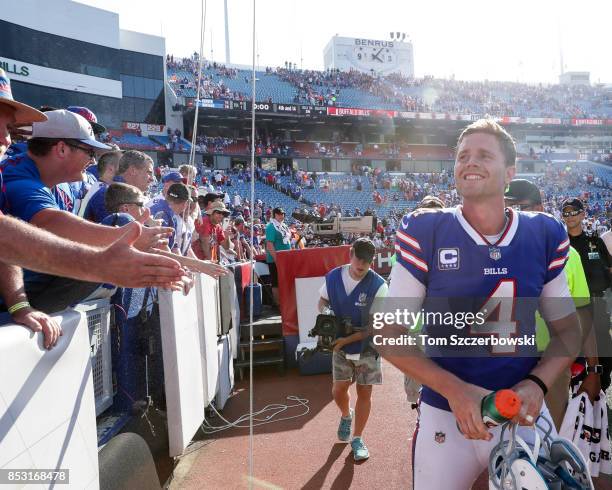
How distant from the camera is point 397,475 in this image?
12.2 feet

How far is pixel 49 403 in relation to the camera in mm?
1650

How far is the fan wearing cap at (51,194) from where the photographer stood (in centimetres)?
210

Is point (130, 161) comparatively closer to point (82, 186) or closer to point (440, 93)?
point (82, 186)

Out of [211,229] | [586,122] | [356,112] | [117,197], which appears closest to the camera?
[117,197]

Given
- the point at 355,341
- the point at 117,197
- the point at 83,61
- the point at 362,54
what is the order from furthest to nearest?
the point at 362,54 < the point at 83,61 < the point at 355,341 < the point at 117,197

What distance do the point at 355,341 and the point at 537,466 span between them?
2.85m

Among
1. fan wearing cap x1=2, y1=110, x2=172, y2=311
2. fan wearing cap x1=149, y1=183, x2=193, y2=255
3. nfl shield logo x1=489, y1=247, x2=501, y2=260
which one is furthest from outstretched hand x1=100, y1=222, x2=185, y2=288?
fan wearing cap x1=149, y1=183, x2=193, y2=255

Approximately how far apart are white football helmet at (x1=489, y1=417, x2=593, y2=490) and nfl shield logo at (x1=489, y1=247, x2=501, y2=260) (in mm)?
633

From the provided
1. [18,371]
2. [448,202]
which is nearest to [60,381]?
[18,371]

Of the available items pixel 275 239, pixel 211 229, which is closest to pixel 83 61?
pixel 275 239

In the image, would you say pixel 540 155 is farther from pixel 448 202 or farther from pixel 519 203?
pixel 519 203

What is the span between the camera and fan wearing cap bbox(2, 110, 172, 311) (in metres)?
2.10

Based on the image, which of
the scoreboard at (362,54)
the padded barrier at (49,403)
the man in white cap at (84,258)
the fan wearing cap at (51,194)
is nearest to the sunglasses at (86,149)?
the fan wearing cap at (51,194)

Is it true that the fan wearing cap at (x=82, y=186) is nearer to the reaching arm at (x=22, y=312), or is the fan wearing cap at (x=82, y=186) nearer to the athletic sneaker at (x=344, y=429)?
the reaching arm at (x=22, y=312)
